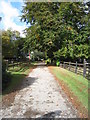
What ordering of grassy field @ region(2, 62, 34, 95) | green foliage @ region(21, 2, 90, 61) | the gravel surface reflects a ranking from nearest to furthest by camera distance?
the gravel surface → grassy field @ region(2, 62, 34, 95) → green foliage @ region(21, 2, 90, 61)

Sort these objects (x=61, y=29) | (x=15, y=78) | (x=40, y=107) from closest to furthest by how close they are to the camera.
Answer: (x=40, y=107) → (x=15, y=78) → (x=61, y=29)

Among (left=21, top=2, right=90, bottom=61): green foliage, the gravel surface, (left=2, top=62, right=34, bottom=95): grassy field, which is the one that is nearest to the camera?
the gravel surface

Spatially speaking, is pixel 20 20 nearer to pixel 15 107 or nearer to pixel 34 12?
pixel 34 12

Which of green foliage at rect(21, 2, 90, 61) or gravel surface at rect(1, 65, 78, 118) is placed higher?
green foliage at rect(21, 2, 90, 61)

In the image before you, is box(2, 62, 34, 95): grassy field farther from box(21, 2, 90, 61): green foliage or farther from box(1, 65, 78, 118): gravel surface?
box(21, 2, 90, 61): green foliage

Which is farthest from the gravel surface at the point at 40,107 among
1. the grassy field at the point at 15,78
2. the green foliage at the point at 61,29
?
the green foliage at the point at 61,29

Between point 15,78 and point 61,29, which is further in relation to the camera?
point 61,29

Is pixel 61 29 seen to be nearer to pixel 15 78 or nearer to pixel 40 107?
pixel 15 78

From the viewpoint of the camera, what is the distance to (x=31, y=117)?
478 cm

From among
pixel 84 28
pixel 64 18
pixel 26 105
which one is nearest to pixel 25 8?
pixel 64 18

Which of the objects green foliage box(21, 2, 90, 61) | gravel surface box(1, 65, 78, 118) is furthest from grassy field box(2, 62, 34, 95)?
green foliage box(21, 2, 90, 61)

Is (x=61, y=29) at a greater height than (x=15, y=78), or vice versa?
(x=61, y=29)

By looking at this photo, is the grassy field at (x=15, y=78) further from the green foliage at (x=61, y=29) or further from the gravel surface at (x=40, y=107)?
the green foliage at (x=61, y=29)

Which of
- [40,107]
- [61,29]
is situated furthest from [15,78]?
[61,29]
